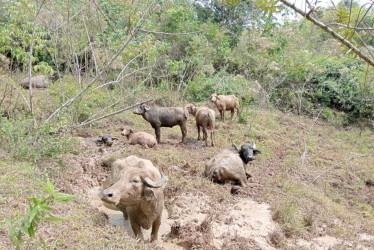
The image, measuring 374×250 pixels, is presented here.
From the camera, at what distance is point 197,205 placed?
5.41 meters

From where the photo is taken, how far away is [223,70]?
49.3 feet

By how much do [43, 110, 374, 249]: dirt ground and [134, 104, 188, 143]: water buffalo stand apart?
108 cm

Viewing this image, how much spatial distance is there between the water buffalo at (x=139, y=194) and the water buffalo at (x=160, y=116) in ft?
15.1

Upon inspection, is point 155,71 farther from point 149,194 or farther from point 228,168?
point 149,194

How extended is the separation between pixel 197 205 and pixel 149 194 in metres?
1.76

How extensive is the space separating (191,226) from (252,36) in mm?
10707

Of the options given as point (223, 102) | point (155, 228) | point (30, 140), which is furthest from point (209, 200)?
point (223, 102)

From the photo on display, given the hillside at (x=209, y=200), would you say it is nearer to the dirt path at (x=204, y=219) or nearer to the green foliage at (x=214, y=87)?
the dirt path at (x=204, y=219)

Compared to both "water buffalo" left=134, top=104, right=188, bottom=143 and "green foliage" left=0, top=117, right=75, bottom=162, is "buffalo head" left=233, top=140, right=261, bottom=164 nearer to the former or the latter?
"water buffalo" left=134, top=104, right=188, bottom=143

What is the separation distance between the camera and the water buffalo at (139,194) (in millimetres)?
3654

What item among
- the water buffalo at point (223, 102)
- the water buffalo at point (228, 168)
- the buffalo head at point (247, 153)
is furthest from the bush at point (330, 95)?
the water buffalo at point (228, 168)

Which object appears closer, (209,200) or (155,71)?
(209,200)

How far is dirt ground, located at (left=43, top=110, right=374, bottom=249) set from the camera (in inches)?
178

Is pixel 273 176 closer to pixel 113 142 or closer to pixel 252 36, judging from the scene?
pixel 113 142
